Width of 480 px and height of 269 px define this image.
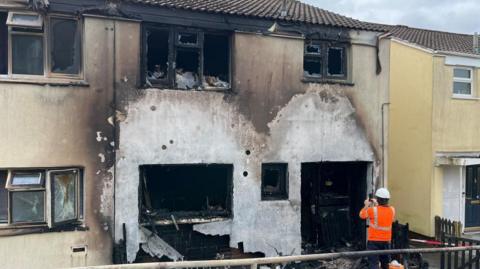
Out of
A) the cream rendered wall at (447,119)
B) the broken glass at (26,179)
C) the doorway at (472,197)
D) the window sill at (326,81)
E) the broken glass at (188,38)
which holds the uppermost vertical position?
the broken glass at (188,38)

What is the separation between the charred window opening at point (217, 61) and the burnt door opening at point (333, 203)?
332 cm

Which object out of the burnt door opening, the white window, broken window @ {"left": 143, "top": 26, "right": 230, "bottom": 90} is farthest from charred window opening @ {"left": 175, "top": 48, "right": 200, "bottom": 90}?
the white window

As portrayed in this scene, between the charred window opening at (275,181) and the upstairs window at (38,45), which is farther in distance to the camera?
the charred window opening at (275,181)

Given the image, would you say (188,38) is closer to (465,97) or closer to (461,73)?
(461,73)

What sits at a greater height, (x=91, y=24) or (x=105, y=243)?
(x=91, y=24)

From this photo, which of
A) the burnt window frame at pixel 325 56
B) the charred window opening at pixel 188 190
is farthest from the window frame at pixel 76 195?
the burnt window frame at pixel 325 56

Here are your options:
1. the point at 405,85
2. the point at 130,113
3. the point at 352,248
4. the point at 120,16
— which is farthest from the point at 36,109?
the point at 405,85

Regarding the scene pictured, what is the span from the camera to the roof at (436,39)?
15363 mm

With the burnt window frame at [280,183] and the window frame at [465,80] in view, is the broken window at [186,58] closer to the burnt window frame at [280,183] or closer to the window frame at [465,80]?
the burnt window frame at [280,183]

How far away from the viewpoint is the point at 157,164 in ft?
32.8

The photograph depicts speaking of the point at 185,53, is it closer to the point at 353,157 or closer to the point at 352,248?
the point at 353,157

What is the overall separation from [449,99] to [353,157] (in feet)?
15.7

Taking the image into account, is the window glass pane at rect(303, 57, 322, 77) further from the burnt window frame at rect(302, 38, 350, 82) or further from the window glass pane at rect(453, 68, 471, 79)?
the window glass pane at rect(453, 68, 471, 79)

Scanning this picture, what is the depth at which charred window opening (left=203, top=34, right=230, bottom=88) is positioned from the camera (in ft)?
35.5
